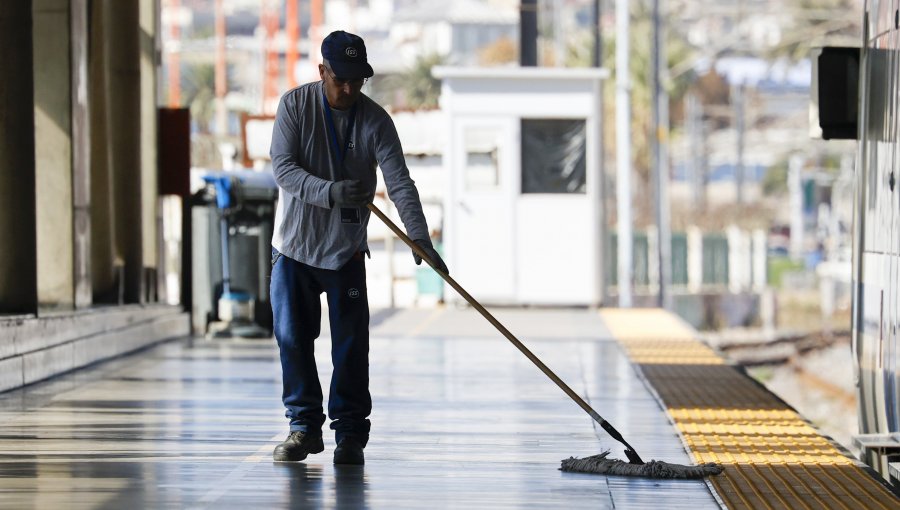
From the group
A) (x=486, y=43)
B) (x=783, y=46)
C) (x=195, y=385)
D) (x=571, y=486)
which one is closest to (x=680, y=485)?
(x=571, y=486)

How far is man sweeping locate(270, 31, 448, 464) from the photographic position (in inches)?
310

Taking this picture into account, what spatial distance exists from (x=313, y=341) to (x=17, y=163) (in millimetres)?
4254

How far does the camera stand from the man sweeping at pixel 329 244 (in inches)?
310

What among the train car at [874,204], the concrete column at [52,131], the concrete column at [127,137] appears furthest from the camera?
the concrete column at [127,137]

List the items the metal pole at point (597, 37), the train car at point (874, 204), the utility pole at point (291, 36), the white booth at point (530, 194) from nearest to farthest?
the train car at point (874, 204) < the white booth at point (530, 194) < the metal pole at point (597, 37) < the utility pole at point (291, 36)

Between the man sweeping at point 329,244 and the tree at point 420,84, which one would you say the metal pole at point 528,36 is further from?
the tree at point 420,84

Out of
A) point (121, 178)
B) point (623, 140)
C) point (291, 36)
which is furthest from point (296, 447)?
point (291, 36)

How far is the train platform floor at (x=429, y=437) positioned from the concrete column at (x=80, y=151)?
71 cm

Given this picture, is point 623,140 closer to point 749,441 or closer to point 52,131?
point 52,131

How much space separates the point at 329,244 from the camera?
7.90 metres

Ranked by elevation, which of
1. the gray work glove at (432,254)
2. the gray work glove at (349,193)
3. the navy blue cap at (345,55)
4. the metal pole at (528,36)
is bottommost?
the gray work glove at (432,254)

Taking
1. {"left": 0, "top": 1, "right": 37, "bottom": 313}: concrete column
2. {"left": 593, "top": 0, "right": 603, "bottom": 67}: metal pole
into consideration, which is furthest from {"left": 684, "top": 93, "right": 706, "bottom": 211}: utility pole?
{"left": 0, "top": 1, "right": 37, "bottom": 313}: concrete column

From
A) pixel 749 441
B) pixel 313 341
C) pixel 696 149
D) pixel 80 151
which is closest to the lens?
pixel 313 341

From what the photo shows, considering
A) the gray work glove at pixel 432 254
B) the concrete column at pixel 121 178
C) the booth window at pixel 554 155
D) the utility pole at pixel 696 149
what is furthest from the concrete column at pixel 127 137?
the utility pole at pixel 696 149
